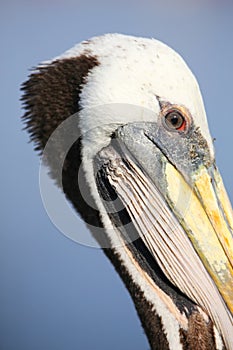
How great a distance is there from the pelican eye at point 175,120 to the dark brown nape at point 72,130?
6.5 inches

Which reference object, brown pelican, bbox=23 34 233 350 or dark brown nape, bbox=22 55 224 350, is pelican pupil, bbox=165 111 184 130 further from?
dark brown nape, bbox=22 55 224 350

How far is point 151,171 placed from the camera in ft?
3.50

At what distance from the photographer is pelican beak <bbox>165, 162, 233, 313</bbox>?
1.03 m

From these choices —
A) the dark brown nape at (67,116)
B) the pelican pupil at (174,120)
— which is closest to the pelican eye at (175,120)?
the pelican pupil at (174,120)

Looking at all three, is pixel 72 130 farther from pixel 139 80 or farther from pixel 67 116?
pixel 139 80

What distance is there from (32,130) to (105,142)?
16 cm

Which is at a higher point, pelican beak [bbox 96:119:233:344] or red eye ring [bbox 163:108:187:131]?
red eye ring [bbox 163:108:187:131]

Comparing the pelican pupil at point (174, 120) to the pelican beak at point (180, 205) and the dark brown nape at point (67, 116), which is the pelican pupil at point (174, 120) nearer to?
the pelican beak at point (180, 205)

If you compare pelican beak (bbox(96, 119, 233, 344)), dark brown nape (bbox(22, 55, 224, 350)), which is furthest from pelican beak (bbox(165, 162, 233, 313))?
dark brown nape (bbox(22, 55, 224, 350))

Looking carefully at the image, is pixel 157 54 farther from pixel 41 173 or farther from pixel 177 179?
pixel 41 173

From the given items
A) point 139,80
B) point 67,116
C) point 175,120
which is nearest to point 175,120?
A: point 175,120

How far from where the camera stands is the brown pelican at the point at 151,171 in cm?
101

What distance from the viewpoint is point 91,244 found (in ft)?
3.90

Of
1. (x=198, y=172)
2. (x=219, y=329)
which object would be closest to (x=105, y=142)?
(x=198, y=172)
